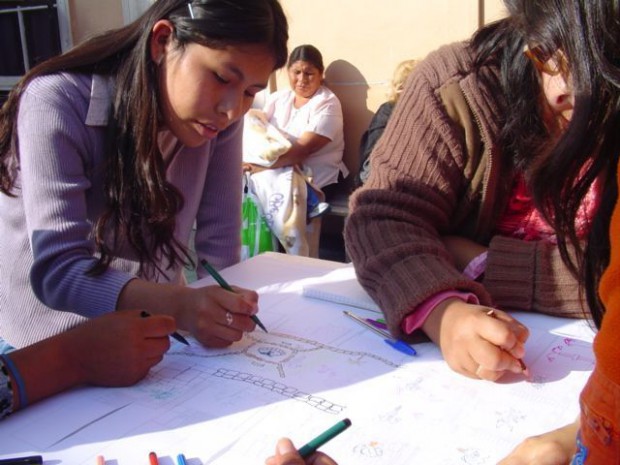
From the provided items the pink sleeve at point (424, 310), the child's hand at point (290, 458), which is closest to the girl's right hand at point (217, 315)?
the pink sleeve at point (424, 310)

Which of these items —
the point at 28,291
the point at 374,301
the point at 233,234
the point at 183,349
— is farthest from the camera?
the point at 233,234

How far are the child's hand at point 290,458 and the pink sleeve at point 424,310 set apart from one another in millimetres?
427

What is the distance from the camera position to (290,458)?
0.59 m

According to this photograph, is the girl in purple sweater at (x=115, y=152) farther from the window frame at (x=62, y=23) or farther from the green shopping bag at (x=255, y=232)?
the window frame at (x=62, y=23)

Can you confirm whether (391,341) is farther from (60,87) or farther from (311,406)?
(60,87)

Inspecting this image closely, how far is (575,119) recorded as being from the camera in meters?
0.67

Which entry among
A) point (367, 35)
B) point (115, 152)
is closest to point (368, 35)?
point (367, 35)

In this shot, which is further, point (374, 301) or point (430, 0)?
point (430, 0)

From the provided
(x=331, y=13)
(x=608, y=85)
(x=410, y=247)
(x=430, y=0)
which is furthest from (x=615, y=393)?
(x=331, y=13)

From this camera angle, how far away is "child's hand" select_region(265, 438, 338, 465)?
59 cm

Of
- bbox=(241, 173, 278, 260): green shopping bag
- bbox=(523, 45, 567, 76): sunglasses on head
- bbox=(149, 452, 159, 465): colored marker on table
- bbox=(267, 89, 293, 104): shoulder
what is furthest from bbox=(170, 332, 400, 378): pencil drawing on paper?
bbox=(267, 89, 293, 104): shoulder

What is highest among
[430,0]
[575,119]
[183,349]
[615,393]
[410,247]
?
[430,0]

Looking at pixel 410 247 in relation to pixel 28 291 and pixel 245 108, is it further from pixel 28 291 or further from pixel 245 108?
pixel 28 291

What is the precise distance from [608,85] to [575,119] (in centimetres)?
5
